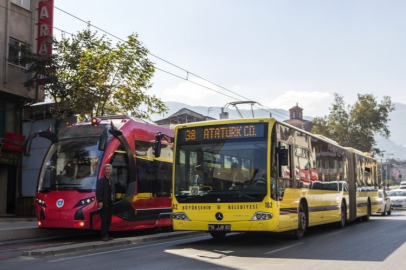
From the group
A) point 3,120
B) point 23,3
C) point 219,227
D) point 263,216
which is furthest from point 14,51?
point 263,216

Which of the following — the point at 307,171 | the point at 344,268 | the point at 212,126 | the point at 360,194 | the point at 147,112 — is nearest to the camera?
the point at 344,268

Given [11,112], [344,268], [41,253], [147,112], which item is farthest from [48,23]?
[344,268]

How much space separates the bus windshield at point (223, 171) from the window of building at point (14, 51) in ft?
51.7

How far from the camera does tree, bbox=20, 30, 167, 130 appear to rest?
2439cm

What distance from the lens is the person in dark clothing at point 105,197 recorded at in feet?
44.9

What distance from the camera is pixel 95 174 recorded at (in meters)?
14.4

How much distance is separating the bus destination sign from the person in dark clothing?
1959 mm

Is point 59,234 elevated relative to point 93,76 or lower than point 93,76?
lower

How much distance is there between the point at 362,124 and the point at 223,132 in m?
59.0

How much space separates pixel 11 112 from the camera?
94.9 feet

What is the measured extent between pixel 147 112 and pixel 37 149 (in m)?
7.45

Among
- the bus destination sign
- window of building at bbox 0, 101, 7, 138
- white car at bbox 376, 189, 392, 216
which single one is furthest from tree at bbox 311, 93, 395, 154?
the bus destination sign

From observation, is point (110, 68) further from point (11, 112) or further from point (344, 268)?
point (344, 268)

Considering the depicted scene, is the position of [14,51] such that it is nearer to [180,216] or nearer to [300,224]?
[180,216]
